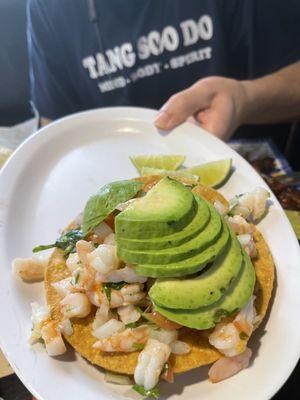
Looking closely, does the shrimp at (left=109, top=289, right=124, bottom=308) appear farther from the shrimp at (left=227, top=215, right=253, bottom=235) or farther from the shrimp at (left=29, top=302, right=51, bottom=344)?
the shrimp at (left=227, top=215, right=253, bottom=235)

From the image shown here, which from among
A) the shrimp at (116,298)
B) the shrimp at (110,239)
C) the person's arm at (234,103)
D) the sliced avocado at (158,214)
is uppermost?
the sliced avocado at (158,214)

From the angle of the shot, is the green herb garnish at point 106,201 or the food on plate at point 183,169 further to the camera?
the food on plate at point 183,169

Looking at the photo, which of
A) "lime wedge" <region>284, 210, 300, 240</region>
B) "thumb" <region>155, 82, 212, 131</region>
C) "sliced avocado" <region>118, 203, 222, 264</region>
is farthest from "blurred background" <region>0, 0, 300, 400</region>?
"sliced avocado" <region>118, 203, 222, 264</region>

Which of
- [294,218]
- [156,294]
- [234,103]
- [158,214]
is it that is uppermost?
[158,214]

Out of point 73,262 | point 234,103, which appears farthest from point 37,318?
point 234,103

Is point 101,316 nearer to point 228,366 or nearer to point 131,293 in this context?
point 131,293

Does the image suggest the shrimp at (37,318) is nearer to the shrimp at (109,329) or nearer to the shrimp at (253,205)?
the shrimp at (109,329)

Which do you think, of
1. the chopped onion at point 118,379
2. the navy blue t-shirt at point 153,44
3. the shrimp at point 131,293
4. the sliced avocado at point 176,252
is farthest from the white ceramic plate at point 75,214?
the navy blue t-shirt at point 153,44
